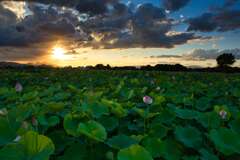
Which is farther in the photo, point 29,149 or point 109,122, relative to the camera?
point 109,122

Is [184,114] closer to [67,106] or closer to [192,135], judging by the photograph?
[192,135]

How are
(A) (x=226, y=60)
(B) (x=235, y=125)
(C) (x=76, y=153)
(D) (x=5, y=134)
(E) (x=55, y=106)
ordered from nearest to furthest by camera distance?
1. (D) (x=5, y=134)
2. (C) (x=76, y=153)
3. (B) (x=235, y=125)
4. (E) (x=55, y=106)
5. (A) (x=226, y=60)

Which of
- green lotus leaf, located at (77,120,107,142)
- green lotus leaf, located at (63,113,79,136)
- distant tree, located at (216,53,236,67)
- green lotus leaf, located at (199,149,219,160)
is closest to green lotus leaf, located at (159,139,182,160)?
green lotus leaf, located at (199,149,219,160)

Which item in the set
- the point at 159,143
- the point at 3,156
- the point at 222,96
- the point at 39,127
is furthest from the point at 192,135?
the point at 222,96

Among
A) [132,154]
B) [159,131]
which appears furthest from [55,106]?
[132,154]

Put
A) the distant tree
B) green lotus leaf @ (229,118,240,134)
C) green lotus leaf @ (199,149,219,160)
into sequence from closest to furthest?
green lotus leaf @ (199,149,219,160) → green lotus leaf @ (229,118,240,134) → the distant tree

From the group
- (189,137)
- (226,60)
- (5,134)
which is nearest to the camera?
(5,134)

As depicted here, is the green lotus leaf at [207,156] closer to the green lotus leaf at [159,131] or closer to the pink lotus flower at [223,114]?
the green lotus leaf at [159,131]

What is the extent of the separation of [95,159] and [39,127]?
511 mm

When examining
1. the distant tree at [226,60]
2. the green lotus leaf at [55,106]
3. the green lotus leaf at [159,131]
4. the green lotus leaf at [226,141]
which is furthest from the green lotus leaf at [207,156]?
the distant tree at [226,60]

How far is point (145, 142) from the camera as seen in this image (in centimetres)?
120

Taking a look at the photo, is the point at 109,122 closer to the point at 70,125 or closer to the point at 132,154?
the point at 70,125

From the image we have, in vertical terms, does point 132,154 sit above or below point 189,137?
above

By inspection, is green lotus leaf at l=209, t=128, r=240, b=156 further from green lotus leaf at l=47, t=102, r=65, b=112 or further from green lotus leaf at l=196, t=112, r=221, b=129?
green lotus leaf at l=47, t=102, r=65, b=112
